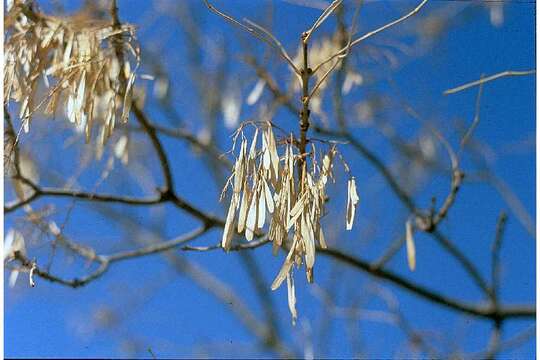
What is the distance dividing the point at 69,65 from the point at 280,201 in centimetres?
38

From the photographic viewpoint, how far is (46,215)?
126 cm

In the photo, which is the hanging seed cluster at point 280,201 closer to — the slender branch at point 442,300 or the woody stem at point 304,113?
the woody stem at point 304,113

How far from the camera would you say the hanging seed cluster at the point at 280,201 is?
2.41 ft

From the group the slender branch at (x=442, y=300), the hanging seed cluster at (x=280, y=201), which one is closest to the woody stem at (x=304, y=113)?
the hanging seed cluster at (x=280, y=201)

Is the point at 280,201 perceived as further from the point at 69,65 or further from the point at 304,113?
the point at 69,65

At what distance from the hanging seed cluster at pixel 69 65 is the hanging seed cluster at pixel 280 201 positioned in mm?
157

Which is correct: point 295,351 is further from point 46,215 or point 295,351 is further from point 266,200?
point 266,200

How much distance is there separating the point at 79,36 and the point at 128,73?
0.26 feet

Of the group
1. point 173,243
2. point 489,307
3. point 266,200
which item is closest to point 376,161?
point 489,307

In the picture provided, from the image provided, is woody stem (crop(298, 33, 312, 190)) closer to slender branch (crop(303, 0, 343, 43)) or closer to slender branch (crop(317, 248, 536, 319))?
slender branch (crop(303, 0, 343, 43))

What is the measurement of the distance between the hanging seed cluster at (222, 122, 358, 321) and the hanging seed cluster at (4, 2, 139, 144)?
157mm

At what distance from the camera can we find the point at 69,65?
971 mm

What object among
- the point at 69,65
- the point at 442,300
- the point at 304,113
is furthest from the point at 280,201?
the point at 442,300

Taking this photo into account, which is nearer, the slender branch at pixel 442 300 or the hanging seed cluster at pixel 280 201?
the hanging seed cluster at pixel 280 201
